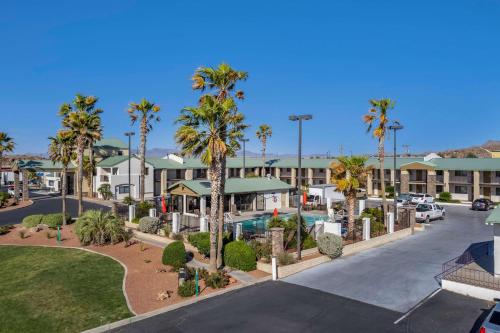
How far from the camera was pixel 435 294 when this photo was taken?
16.6 m

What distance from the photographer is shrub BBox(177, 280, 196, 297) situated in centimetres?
1647

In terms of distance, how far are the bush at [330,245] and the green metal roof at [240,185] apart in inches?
677

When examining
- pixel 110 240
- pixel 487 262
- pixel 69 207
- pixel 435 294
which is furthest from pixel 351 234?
pixel 69 207

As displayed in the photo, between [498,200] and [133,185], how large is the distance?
5315 cm

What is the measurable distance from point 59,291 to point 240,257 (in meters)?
8.83

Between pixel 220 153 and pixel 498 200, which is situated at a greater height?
pixel 220 153

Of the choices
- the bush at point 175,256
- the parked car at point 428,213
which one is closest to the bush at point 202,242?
the bush at point 175,256

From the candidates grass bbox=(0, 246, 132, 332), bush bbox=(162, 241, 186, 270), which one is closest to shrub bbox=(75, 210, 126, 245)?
grass bbox=(0, 246, 132, 332)

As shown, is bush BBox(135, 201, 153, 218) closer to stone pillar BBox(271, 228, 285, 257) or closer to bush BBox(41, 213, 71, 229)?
bush BBox(41, 213, 71, 229)

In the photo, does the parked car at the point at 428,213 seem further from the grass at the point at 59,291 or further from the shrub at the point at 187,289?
the grass at the point at 59,291

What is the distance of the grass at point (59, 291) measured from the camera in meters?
14.4

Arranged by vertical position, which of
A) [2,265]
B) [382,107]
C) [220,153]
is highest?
[382,107]

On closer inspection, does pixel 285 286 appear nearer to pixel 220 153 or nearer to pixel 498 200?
pixel 220 153

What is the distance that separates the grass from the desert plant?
99.9ft
